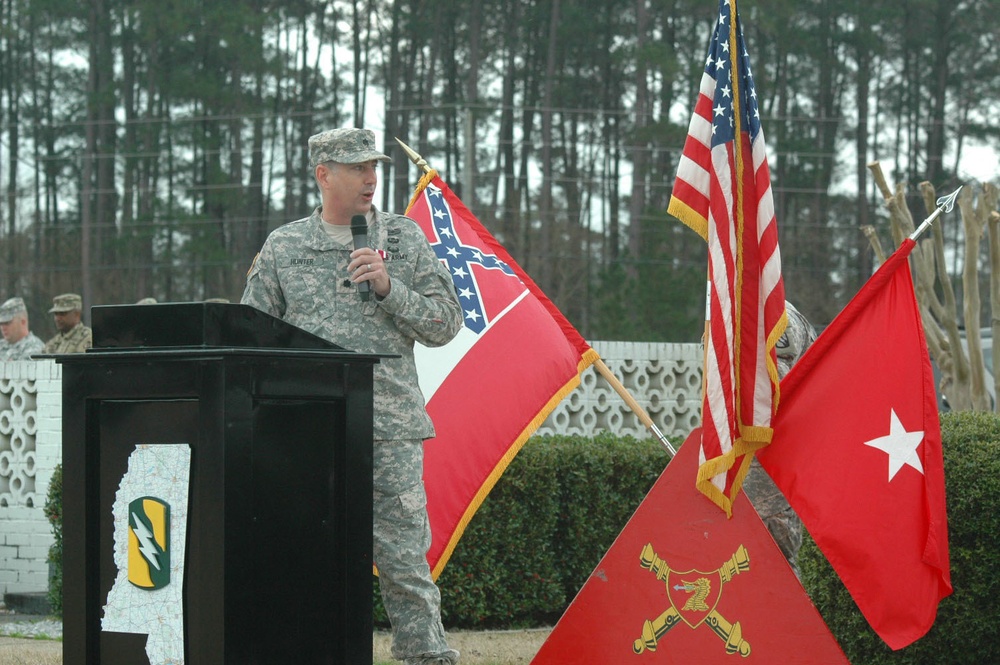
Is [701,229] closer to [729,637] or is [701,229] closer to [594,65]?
[729,637]

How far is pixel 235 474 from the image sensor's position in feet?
11.8

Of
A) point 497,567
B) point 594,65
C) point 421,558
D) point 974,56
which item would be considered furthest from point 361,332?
point 974,56

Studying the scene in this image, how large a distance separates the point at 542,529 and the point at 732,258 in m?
3.03


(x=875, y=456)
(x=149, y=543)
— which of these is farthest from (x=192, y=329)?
(x=875, y=456)

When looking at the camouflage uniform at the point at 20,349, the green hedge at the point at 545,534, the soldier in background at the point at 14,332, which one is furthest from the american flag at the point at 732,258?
the soldier in background at the point at 14,332

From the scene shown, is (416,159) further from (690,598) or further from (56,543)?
(56,543)

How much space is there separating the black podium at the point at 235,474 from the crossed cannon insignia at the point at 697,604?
1652 mm

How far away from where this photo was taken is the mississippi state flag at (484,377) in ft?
20.1

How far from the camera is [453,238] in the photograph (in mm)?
6855

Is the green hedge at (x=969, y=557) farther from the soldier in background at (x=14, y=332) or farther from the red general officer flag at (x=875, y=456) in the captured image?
the soldier in background at (x=14, y=332)

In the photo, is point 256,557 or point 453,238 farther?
point 453,238

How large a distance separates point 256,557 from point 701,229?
2.59 meters

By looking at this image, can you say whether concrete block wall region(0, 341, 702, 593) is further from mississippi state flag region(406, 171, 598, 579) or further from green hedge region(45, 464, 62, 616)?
mississippi state flag region(406, 171, 598, 579)

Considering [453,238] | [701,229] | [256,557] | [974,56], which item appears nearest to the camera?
[256,557]
